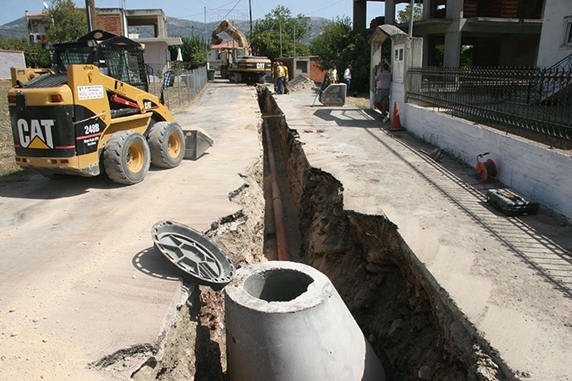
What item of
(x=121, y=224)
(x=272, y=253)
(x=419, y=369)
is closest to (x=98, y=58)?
(x=121, y=224)

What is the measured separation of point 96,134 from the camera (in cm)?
679

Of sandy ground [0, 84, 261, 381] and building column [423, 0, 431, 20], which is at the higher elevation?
building column [423, 0, 431, 20]

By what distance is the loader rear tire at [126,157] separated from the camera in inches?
275

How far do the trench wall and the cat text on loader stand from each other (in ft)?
10.3

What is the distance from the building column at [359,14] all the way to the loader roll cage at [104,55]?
20607mm

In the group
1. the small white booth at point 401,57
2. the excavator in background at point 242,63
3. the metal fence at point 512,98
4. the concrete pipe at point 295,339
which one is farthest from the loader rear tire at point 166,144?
the excavator in background at point 242,63

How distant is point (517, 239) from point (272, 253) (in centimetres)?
412

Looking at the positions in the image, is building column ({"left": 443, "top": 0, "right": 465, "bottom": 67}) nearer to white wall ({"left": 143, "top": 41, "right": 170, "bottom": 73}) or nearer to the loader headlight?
the loader headlight

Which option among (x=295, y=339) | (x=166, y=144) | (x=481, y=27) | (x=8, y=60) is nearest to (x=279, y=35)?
(x=8, y=60)

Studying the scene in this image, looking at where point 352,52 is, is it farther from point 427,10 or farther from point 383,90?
point 383,90

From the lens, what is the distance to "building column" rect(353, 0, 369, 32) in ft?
86.6

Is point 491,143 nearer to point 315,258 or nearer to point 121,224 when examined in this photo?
point 315,258

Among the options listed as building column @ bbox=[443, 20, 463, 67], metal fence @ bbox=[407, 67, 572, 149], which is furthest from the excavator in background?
metal fence @ bbox=[407, 67, 572, 149]

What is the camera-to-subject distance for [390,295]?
538cm
